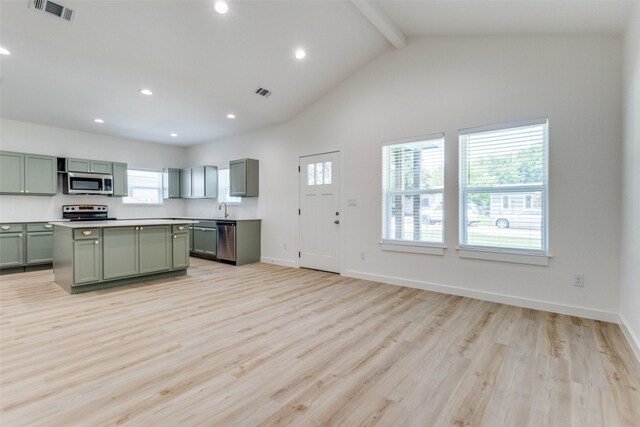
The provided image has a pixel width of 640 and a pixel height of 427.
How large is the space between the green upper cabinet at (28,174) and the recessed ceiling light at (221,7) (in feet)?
15.2

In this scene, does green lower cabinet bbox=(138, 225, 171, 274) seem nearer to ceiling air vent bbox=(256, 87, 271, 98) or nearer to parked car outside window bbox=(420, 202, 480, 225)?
ceiling air vent bbox=(256, 87, 271, 98)

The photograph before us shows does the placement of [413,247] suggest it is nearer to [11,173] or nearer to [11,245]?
[11,245]

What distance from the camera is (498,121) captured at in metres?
3.62

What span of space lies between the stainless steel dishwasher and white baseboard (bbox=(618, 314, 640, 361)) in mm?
5497

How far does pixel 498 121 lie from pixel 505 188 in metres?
0.81

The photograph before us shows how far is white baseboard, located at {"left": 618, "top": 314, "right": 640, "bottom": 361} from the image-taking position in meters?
2.36

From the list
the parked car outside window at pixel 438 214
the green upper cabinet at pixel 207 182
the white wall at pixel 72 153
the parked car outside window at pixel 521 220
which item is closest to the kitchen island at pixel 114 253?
the white wall at pixel 72 153

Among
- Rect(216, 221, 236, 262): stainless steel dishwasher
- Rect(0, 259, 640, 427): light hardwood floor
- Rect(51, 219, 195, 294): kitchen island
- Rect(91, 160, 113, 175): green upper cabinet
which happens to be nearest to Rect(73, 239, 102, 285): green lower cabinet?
Rect(51, 219, 195, 294): kitchen island

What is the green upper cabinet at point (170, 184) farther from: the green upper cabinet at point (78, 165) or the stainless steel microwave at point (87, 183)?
the green upper cabinet at point (78, 165)

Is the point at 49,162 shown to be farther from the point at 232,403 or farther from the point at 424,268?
the point at 424,268

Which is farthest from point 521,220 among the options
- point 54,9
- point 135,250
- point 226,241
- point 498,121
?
point 54,9

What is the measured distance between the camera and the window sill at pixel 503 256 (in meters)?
3.39

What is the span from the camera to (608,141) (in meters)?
3.04

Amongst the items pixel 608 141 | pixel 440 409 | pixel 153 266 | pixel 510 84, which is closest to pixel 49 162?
pixel 153 266
